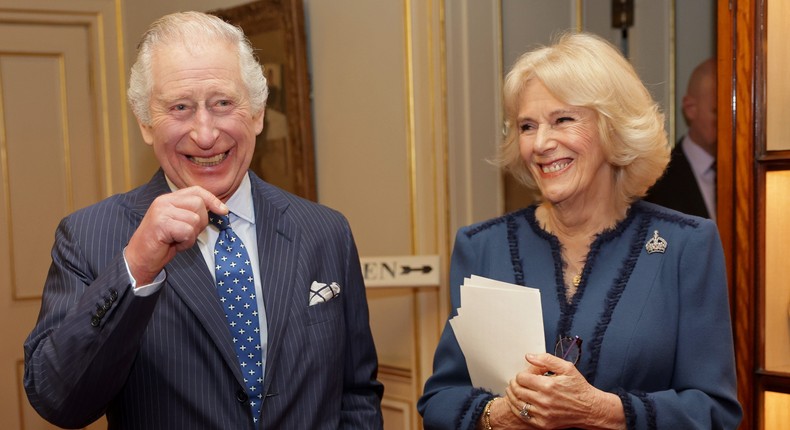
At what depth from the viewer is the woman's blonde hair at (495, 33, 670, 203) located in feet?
6.50

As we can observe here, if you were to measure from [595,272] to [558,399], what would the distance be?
1.23 feet

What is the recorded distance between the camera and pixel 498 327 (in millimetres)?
1835

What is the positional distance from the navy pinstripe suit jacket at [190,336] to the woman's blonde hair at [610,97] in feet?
2.02

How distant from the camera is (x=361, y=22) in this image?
3.90m

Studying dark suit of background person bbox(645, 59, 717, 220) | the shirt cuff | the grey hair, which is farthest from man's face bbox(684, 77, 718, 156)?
the shirt cuff

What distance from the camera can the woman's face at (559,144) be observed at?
200 centimetres

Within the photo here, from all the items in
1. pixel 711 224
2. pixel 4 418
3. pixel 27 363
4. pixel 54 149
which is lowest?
pixel 4 418

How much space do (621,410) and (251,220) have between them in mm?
933

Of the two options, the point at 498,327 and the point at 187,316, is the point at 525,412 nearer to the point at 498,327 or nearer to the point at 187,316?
the point at 498,327

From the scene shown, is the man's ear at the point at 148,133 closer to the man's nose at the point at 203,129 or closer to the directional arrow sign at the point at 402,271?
the man's nose at the point at 203,129

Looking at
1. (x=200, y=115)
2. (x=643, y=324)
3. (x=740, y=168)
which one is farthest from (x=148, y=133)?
(x=740, y=168)

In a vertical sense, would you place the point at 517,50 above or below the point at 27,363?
above

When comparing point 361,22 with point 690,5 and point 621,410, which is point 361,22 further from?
point 621,410

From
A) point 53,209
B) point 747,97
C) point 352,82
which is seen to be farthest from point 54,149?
point 747,97
